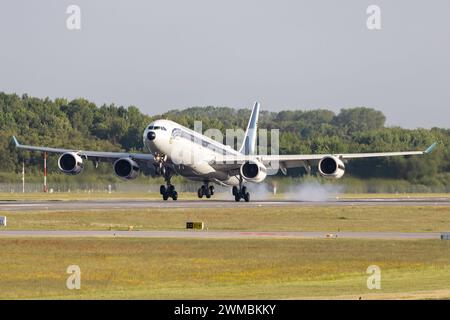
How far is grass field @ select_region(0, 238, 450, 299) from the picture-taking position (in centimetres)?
3191

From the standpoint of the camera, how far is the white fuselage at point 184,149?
8056cm

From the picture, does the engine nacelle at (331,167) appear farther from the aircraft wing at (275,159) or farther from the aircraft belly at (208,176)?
the aircraft belly at (208,176)

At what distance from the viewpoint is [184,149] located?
82.9m

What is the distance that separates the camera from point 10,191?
120m

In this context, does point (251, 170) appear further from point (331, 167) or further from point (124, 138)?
point (124, 138)

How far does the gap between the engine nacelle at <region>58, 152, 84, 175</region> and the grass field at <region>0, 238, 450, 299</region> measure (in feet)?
129

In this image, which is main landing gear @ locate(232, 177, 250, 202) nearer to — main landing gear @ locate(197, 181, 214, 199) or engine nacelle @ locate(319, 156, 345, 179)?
main landing gear @ locate(197, 181, 214, 199)

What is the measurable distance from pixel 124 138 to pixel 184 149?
212 feet

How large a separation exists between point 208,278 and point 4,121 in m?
129

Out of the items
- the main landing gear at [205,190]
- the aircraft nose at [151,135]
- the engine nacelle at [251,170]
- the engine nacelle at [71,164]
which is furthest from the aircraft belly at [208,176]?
the engine nacelle at [71,164]

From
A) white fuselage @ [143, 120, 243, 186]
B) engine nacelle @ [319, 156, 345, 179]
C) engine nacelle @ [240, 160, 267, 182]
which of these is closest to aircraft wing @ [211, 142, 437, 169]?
engine nacelle @ [240, 160, 267, 182]

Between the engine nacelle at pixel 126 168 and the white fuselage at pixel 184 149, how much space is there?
13.3 ft
